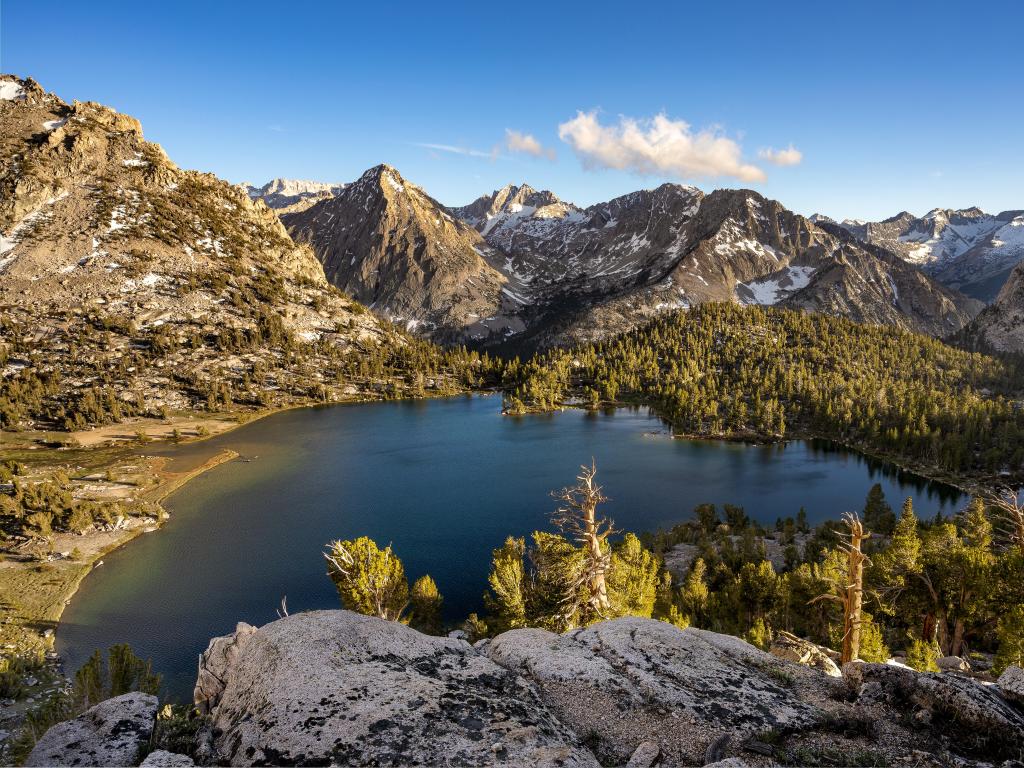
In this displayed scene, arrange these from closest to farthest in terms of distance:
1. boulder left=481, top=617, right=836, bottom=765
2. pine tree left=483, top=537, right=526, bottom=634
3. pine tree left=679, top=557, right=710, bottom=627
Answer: boulder left=481, top=617, right=836, bottom=765
pine tree left=483, top=537, right=526, bottom=634
pine tree left=679, top=557, right=710, bottom=627

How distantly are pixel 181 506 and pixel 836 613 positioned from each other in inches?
3764

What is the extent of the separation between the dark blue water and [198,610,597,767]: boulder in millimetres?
37643

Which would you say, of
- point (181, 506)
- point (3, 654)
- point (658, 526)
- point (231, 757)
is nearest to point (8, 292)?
point (181, 506)

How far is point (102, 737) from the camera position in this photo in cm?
1443

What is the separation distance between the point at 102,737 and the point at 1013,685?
28.4m

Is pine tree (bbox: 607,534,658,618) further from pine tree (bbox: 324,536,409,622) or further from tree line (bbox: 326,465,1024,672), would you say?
pine tree (bbox: 324,536,409,622)

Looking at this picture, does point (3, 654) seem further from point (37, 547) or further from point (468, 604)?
point (468, 604)

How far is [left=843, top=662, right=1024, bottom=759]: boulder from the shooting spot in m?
13.7

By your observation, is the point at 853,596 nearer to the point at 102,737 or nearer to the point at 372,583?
the point at 102,737

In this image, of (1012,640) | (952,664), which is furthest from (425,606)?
(1012,640)

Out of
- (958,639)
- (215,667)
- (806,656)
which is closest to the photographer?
(215,667)

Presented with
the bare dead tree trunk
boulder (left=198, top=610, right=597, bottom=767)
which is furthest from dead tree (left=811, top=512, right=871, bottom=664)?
boulder (left=198, top=610, right=597, bottom=767)

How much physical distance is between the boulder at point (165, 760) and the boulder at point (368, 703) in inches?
34.4

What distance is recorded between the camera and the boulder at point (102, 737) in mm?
13781
